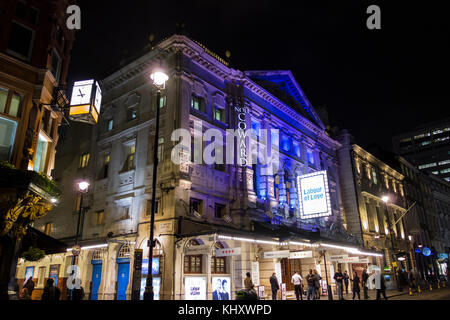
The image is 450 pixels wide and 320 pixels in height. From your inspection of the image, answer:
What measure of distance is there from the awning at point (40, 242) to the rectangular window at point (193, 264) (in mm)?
7008

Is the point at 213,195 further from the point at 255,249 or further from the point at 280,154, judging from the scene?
the point at 280,154

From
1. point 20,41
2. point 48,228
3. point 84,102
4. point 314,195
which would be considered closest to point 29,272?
point 48,228

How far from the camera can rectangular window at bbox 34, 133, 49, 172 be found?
1462 centimetres

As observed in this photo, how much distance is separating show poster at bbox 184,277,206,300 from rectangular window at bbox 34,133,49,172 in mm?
9465

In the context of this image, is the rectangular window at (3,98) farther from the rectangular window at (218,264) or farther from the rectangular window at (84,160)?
the rectangular window at (84,160)

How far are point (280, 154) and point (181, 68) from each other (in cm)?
1182

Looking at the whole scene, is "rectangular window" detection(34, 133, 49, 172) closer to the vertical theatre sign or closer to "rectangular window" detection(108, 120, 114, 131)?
"rectangular window" detection(108, 120, 114, 131)

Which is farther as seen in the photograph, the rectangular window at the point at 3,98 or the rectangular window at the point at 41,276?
the rectangular window at the point at 41,276

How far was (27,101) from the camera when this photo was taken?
13539 mm

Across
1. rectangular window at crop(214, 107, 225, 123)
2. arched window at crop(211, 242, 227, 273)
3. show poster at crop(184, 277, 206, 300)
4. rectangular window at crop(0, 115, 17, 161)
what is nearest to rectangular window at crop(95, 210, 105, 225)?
arched window at crop(211, 242, 227, 273)

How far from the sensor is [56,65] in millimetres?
15945

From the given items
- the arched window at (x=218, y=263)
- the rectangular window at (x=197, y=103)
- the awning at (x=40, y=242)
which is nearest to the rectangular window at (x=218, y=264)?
the arched window at (x=218, y=263)

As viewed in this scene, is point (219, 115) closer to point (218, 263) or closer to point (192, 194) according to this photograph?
point (192, 194)

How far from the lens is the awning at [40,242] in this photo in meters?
14.0
